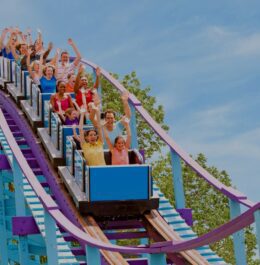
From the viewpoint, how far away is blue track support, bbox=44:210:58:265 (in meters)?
7.87

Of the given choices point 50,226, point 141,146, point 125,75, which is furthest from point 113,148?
point 125,75

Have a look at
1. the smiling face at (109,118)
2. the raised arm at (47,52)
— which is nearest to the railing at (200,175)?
the smiling face at (109,118)

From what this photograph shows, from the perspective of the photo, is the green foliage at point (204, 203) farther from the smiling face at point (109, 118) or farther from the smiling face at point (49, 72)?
the smiling face at point (109, 118)

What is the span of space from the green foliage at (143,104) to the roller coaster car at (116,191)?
10800mm

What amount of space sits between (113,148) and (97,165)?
14.1 inches

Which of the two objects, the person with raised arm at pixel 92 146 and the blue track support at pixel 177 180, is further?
the blue track support at pixel 177 180

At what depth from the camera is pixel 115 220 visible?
930 centimetres

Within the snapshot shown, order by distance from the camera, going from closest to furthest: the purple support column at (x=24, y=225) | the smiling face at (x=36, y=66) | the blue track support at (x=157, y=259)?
the blue track support at (x=157, y=259) < the purple support column at (x=24, y=225) < the smiling face at (x=36, y=66)

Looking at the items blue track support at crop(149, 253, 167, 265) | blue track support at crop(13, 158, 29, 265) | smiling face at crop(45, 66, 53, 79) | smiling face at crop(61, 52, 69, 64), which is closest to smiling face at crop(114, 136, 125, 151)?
blue track support at crop(13, 158, 29, 265)

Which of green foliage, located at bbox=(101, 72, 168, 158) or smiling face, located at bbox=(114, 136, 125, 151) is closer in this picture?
smiling face, located at bbox=(114, 136, 125, 151)

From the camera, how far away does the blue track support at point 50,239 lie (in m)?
A: 7.87

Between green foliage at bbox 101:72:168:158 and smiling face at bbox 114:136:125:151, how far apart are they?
34.2 ft

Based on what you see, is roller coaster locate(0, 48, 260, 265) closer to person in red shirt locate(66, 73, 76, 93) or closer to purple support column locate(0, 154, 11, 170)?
purple support column locate(0, 154, 11, 170)

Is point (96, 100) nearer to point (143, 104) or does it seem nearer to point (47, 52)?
point (47, 52)
